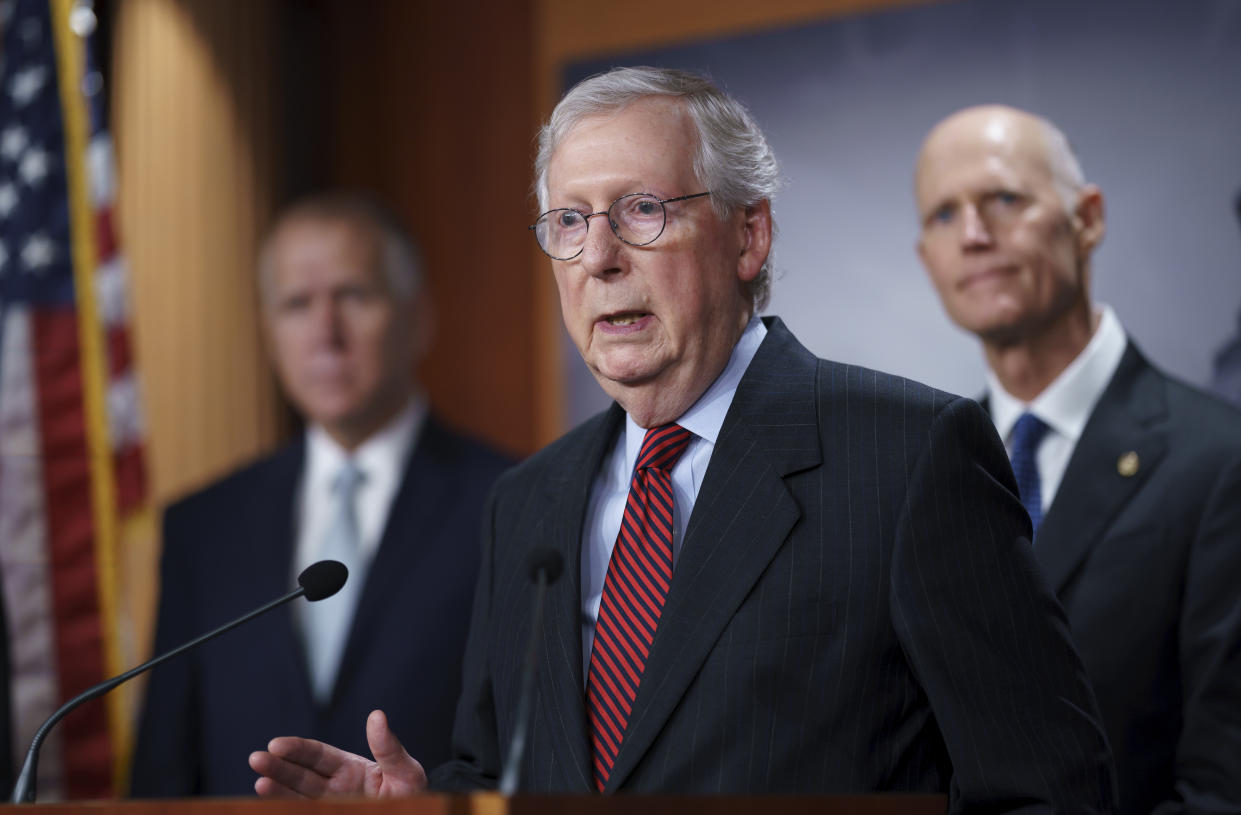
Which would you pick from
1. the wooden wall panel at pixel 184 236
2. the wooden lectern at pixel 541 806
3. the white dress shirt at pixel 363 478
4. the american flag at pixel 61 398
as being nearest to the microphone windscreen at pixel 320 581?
the wooden lectern at pixel 541 806

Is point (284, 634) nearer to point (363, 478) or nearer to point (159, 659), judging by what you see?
point (363, 478)

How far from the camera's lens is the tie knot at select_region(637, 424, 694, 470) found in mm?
1808

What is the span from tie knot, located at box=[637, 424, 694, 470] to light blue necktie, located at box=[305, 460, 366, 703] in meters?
1.60

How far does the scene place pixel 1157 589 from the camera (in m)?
2.22

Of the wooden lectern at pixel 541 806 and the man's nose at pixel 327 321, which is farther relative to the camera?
the man's nose at pixel 327 321

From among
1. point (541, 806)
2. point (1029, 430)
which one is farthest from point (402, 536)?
point (541, 806)

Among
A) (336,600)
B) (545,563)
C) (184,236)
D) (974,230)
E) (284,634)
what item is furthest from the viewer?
(184,236)

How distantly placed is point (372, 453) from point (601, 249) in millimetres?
2028

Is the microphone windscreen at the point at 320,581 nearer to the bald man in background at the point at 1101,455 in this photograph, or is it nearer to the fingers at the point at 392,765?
the fingers at the point at 392,765

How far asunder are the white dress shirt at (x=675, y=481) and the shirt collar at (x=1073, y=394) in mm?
726

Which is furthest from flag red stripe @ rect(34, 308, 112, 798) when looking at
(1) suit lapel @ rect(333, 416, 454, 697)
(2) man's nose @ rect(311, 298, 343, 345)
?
(1) suit lapel @ rect(333, 416, 454, 697)

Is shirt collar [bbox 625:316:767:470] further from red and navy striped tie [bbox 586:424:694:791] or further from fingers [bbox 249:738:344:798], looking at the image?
fingers [bbox 249:738:344:798]

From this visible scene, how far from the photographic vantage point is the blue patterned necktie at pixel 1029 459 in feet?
7.74

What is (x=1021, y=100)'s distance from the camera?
3100 millimetres
